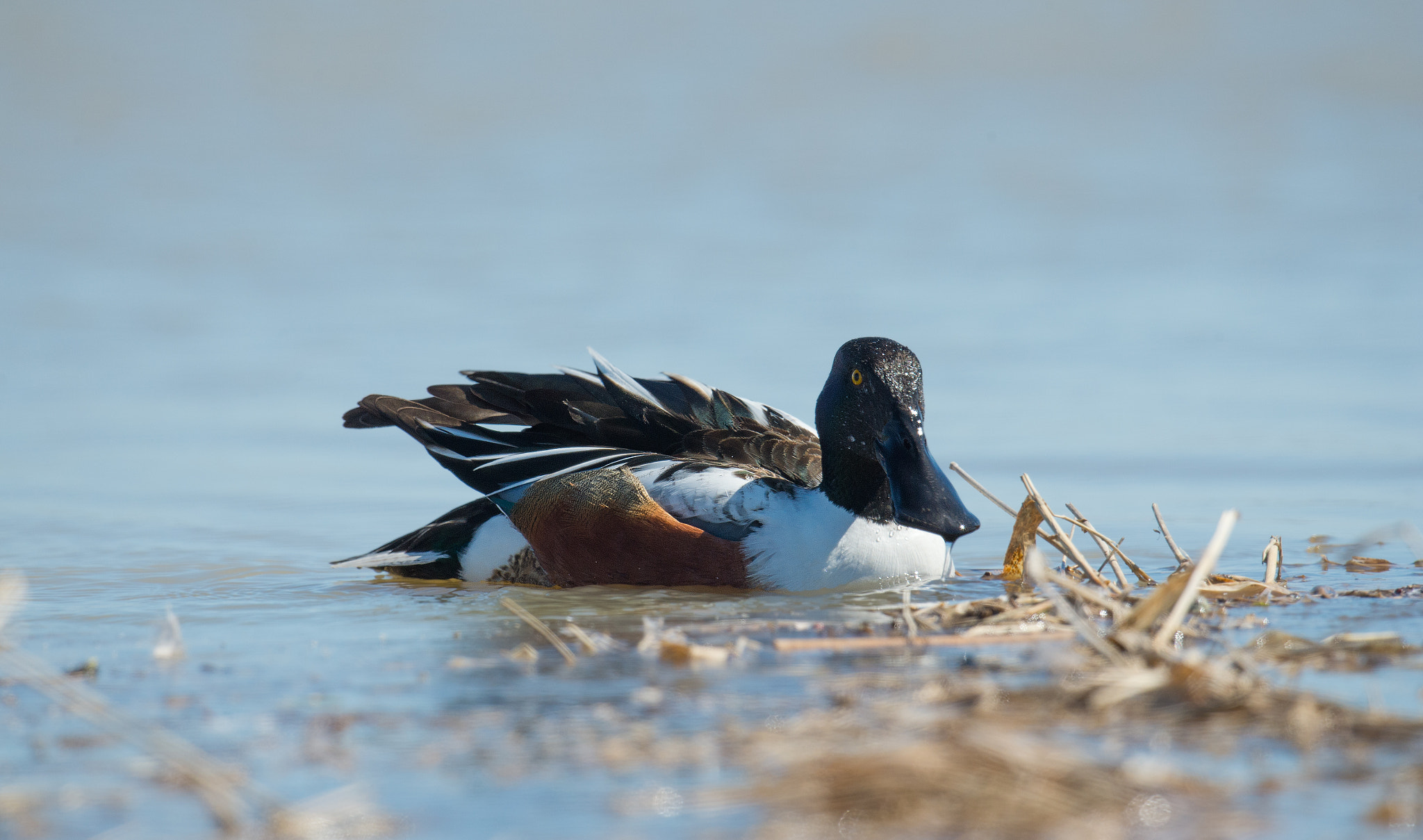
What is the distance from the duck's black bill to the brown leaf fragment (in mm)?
218

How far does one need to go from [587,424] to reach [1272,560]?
109 inches

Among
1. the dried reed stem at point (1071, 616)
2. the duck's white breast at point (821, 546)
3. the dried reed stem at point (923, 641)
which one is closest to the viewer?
the dried reed stem at point (1071, 616)

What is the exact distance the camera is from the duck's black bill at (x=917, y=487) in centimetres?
525

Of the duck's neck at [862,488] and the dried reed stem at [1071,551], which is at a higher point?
the duck's neck at [862,488]

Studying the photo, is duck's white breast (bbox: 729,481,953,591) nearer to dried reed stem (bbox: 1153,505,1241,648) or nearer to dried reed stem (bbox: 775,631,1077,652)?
dried reed stem (bbox: 775,631,1077,652)

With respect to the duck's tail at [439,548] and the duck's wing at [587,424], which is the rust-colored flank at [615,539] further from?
the duck's tail at [439,548]

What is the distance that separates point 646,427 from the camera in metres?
5.89

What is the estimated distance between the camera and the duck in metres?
5.39

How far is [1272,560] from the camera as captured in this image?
16.6ft

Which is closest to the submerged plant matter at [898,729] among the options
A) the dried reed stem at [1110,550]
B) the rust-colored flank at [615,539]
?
the dried reed stem at [1110,550]

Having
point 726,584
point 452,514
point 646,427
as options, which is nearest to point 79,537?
point 452,514

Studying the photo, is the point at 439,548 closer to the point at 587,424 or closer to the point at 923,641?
the point at 587,424

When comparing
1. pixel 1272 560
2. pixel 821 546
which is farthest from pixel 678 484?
pixel 1272 560

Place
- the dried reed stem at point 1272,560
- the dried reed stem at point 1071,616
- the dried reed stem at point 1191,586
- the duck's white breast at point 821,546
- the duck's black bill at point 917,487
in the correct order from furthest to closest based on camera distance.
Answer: the duck's white breast at point 821,546 → the duck's black bill at point 917,487 → the dried reed stem at point 1272,560 → the dried reed stem at point 1191,586 → the dried reed stem at point 1071,616
